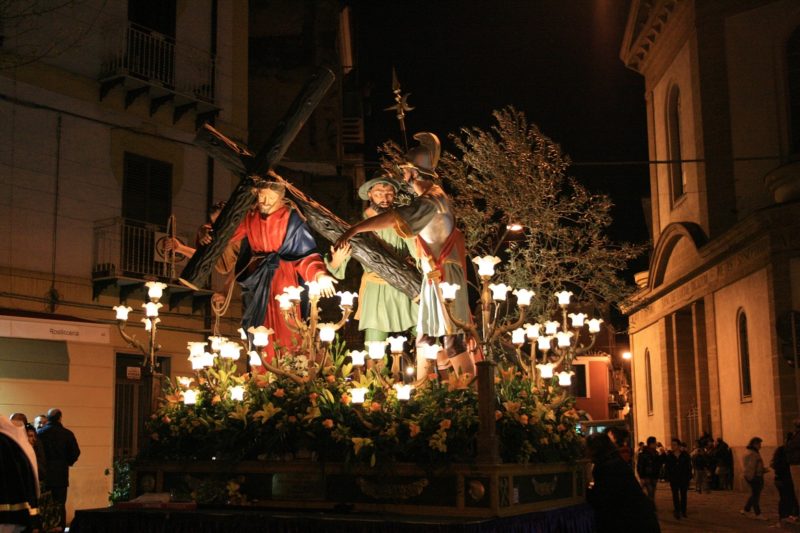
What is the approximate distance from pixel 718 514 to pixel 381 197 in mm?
11774

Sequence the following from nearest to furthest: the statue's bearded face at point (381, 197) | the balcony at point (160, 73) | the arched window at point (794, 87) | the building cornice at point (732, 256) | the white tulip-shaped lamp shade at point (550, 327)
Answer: the statue's bearded face at point (381, 197) → the white tulip-shaped lamp shade at point (550, 327) → the balcony at point (160, 73) → the building cornice at point (732, 256) → the arched window at point (794, 87)

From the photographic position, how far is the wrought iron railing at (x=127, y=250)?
19078mm

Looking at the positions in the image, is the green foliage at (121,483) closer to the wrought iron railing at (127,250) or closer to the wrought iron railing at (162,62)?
the wrought iron railing at (127,250)

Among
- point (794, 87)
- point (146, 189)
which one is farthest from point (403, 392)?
point (794, 87)

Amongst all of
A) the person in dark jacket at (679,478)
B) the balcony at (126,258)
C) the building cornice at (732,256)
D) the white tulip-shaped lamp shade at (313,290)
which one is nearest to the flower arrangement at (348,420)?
the white tulip-shaped lamp shade at (313,290)

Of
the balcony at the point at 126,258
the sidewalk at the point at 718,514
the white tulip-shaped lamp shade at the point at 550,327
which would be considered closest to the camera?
the white tulip-shaped lamp shade at the point at 550,327

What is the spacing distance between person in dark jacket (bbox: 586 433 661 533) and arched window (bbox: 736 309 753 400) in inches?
741

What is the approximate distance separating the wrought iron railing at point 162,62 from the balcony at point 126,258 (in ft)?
9.89

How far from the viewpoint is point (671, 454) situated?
59.7 feet

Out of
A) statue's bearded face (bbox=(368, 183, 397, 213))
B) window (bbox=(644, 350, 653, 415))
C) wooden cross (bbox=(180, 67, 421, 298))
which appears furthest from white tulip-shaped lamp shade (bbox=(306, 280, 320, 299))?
window (bbox=(644, 350, 653, 415))

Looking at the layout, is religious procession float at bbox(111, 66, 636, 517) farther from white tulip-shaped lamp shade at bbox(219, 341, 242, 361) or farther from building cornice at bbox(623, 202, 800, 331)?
building cornice at bbox(623, 202, 800, 331)

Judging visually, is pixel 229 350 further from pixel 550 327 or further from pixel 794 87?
pixel 794 87

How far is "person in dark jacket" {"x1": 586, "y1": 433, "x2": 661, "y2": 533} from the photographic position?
23.7 feet

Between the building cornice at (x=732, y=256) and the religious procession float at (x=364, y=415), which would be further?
the building cornice at (x=732, y=256)
